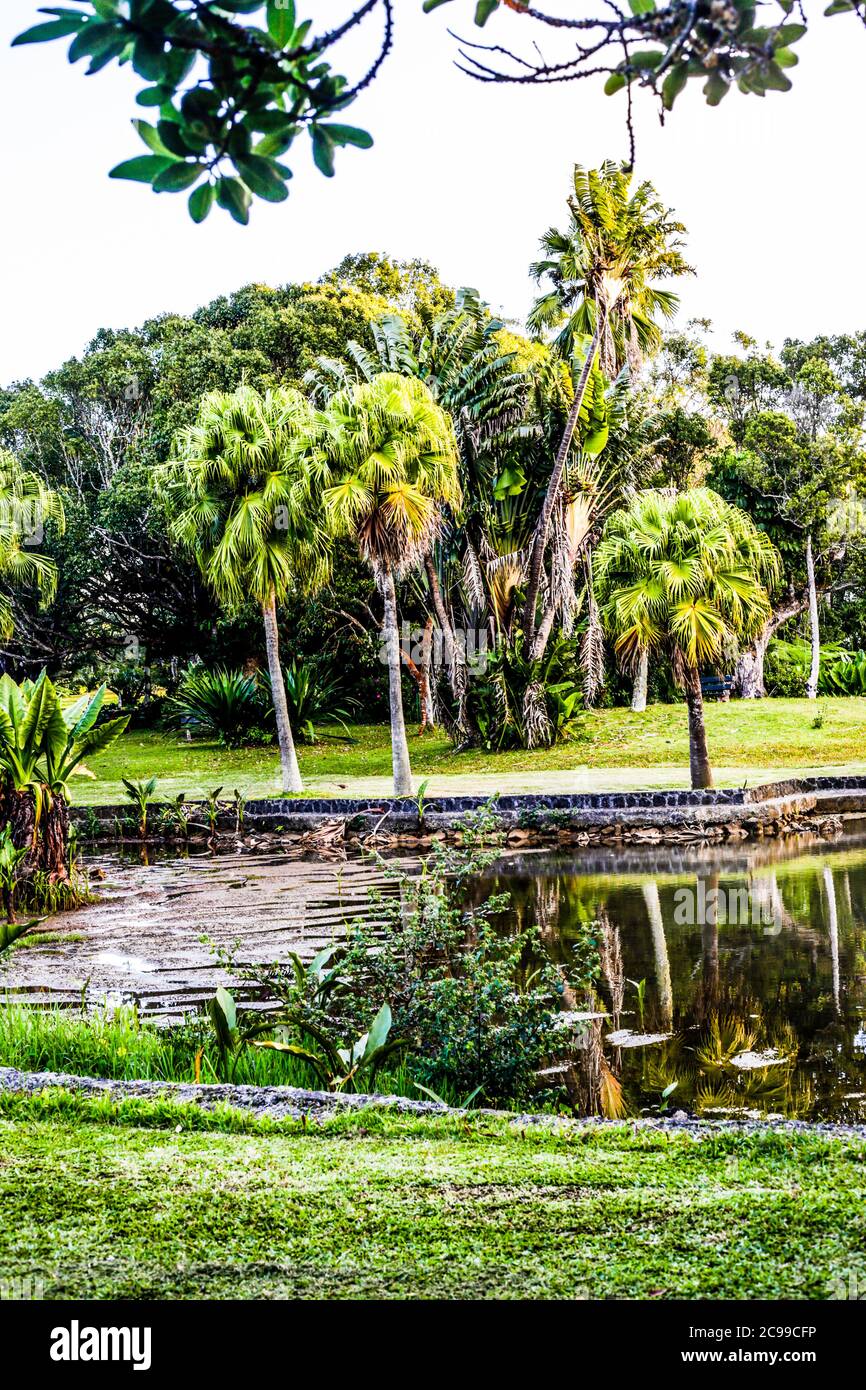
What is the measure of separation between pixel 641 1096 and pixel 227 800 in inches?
636

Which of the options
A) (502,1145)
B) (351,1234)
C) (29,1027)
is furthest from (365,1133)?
(29,1027)

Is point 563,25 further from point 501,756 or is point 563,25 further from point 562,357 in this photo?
point 562,357

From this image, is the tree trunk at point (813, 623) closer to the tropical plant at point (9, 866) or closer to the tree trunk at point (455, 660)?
A: the tree trunk at point (455, 660)

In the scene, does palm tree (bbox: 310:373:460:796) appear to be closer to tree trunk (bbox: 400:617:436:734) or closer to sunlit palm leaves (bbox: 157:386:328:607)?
sunlit palm leaves (bbox: 157:386:328:607)

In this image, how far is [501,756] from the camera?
2625 centimetres

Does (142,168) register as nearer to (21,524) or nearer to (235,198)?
(235,198)

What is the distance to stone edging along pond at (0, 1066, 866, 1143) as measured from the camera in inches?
197

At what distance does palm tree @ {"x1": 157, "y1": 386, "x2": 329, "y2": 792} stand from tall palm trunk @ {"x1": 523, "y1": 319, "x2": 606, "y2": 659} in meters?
6.44

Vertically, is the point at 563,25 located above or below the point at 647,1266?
above

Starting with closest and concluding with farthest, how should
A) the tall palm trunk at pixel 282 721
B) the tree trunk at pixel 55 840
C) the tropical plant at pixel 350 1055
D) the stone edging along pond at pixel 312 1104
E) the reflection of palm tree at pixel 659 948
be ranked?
the stone edging along pond at pixel 312 1104 → the tropical plant at pixel 350 1055 → the reflection of palm tree at pixel 659 948 → the tree trunk at pixel 55 840 → the tall palm trunk at pixel 282 721

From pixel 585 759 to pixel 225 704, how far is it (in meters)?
10.2

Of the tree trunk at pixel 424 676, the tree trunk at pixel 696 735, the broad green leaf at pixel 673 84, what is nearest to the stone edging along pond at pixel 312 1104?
the broad green leaf at pixel 673 84

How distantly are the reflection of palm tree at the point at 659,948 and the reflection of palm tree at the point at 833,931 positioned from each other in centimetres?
104

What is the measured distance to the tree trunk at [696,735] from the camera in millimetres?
18406
